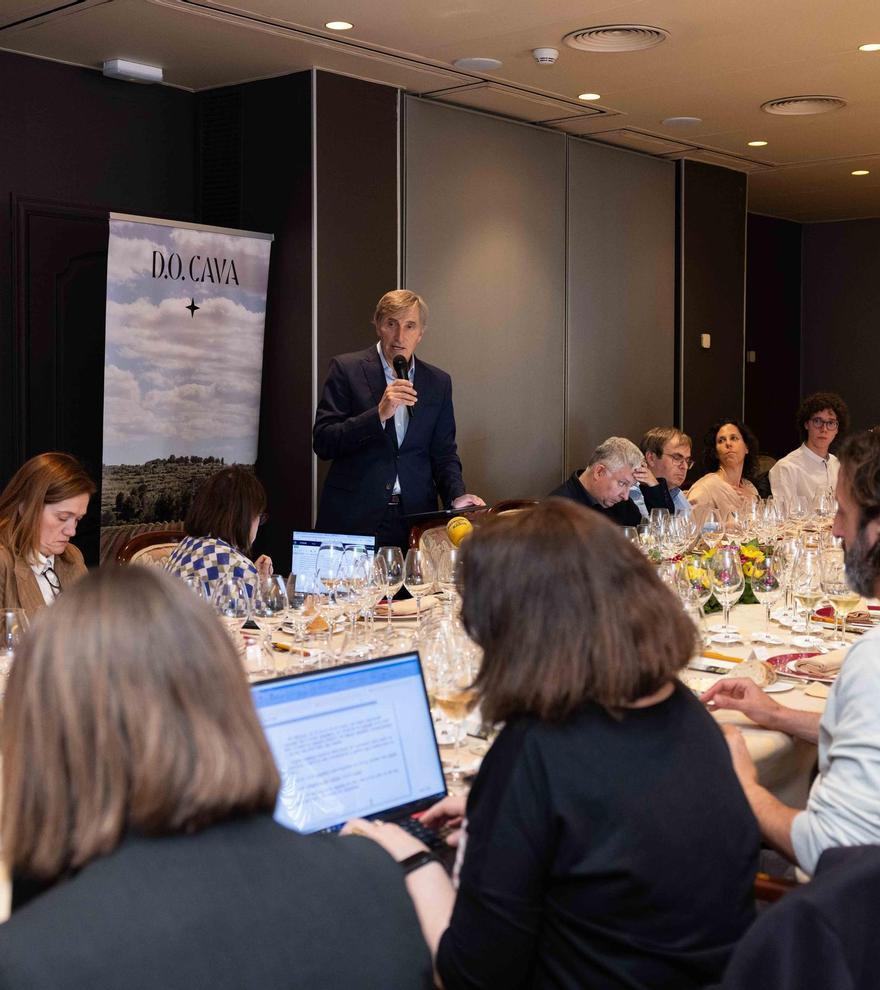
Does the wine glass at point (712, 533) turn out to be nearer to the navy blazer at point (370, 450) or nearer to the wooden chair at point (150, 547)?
the navy blazer at point (370, 450)

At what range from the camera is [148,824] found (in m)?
1.11

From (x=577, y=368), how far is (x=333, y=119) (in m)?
2.51

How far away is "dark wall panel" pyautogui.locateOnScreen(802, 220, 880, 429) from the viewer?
39.3ft

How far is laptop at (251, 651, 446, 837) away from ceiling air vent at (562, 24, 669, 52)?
4.27 m

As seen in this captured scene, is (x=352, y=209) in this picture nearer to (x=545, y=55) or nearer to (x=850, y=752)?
(x=545, y=55)

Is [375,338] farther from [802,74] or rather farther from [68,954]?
[68,954]

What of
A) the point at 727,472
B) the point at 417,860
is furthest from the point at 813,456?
the point at 417,860

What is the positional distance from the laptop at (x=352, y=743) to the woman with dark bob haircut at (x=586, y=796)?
225 millimetres

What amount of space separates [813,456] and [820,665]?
4093mm

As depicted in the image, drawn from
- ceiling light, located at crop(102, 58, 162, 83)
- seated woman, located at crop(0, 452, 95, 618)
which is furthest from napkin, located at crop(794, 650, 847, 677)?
ceiling light, located at crop(102, 58, 162, 83)

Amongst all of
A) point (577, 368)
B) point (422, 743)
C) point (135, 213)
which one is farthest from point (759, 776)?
point (577, 368)

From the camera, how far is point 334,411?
530 cm

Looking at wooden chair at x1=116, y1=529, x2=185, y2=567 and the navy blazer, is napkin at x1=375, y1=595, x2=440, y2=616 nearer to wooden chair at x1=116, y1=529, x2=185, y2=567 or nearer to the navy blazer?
wooden chair at x1=116, y1=529, x2=185, y2=567

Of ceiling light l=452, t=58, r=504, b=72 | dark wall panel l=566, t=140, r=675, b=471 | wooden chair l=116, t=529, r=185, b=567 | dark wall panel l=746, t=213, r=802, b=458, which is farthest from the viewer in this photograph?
dark wall panel l=746, t=213, r=802, b=458
